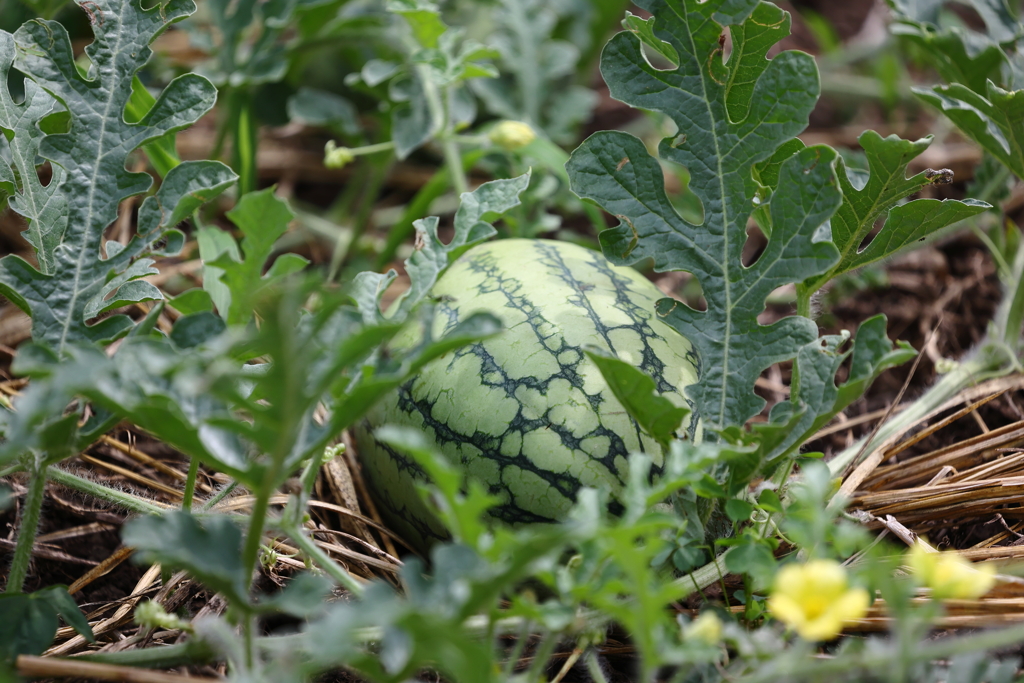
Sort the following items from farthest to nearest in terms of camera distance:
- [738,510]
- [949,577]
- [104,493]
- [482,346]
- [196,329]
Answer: [482,346] → [104,493] → [738,510] → [196,329] → [949,577]

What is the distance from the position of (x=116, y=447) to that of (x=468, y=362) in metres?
0.97

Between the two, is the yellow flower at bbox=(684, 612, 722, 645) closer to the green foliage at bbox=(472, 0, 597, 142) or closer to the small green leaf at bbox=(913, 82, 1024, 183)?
the small green leaf at bbox=(913, 82, 1024, 183)

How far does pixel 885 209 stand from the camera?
1.57 m

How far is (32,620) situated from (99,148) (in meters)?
0.88

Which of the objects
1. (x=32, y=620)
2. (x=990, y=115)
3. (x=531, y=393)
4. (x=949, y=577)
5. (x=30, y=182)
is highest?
(x=990, y=115)

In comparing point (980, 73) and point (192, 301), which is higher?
point (980, 73)

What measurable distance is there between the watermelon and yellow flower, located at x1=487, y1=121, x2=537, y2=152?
0.46 m

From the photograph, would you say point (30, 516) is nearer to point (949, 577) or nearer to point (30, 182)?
point (30, 182)

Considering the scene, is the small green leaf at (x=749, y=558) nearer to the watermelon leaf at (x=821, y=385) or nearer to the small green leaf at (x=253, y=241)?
the watermelon leaf at (x=821, y=385)

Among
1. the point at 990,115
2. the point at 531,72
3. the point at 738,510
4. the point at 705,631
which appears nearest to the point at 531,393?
the point at 738,510

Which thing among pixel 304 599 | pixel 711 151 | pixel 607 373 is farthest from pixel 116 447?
pixel 711 151

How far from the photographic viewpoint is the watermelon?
1.51 m

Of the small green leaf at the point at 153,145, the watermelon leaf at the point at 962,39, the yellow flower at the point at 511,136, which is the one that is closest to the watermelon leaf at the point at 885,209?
the watermelon leaf at the point at 962,39

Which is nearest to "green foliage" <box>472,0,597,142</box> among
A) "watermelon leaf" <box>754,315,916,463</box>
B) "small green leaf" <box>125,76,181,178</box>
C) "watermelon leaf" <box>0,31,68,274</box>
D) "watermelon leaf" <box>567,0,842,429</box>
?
"small green leaf" <box>125,76,181,178</box>
